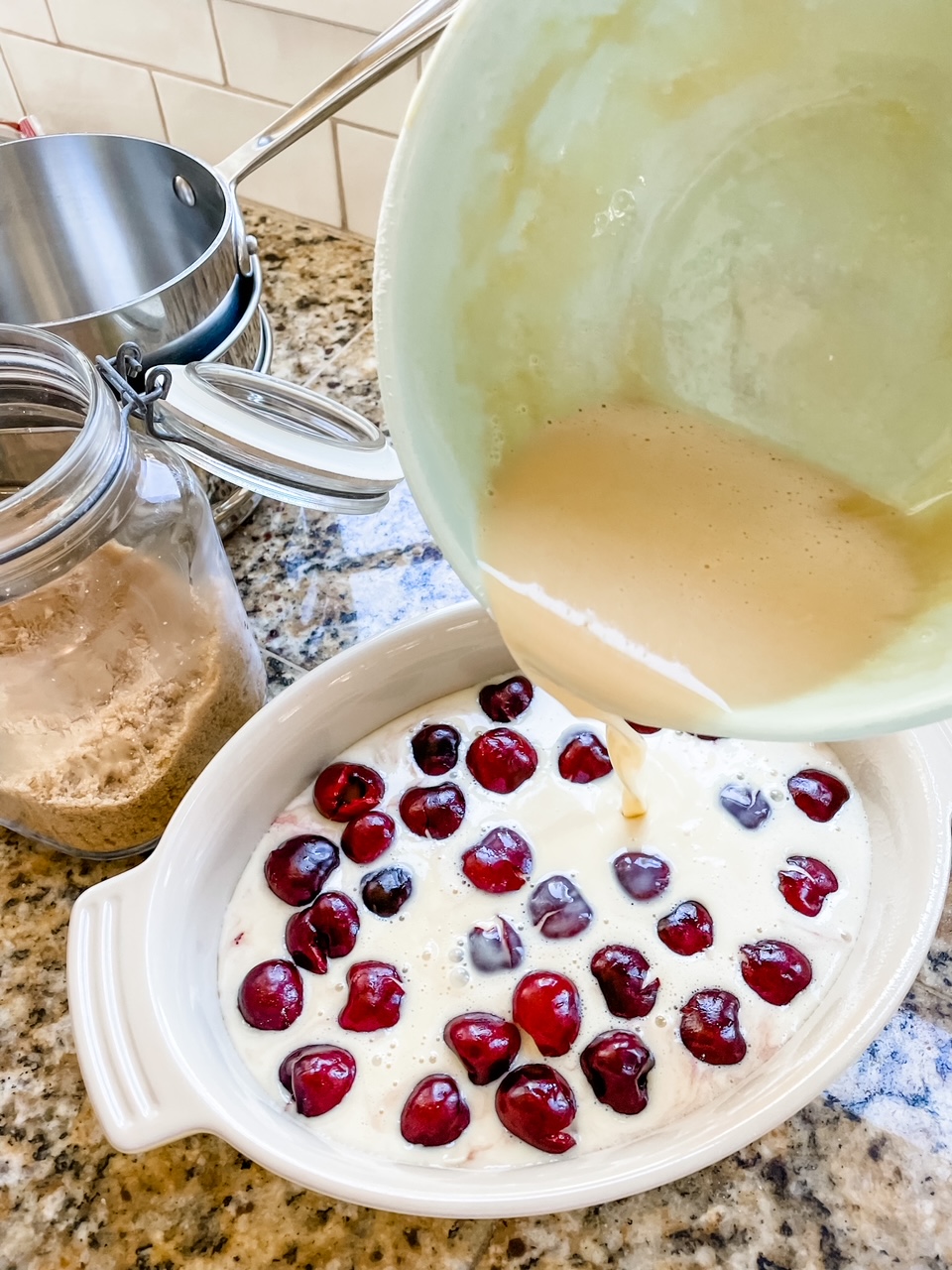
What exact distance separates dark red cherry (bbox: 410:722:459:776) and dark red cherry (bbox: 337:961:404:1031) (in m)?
0.15

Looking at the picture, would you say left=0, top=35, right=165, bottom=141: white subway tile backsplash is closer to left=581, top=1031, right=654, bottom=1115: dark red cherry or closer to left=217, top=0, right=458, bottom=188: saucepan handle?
left=217, top=0, right=458, bottom=188: saucepan handle

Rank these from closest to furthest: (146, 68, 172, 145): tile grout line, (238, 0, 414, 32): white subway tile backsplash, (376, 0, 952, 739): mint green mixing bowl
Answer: (376, 0, 952, 739): mint green mixing bowl → (238, 0, 414, 32): white subway tile backsplash → (146, 68, 172, 145): tile grout line

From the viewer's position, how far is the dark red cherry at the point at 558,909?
2.08 feet

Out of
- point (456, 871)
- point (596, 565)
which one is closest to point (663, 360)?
point (596, 565)

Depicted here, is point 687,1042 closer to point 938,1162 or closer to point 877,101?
point 938,1162

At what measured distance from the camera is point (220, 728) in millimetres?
697

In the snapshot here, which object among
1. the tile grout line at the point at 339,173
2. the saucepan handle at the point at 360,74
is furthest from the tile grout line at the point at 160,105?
the saucepan handle at the point at 360,74

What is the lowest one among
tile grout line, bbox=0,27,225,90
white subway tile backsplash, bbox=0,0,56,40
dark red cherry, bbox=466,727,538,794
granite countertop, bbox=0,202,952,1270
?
granite countertop, bbox=0,202,952,1270

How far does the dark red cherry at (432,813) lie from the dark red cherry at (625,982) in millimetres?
133

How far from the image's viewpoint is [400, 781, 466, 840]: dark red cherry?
68 centimetres

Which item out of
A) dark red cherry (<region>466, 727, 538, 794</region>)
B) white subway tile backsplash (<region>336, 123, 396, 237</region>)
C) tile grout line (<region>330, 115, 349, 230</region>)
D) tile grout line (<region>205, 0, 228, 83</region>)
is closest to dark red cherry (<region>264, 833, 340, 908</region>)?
dark red cherry (<region>466, 727, 538, 794</region>)

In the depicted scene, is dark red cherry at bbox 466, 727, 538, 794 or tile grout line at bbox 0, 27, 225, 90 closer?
dark red cherry at bbox 466, 727, 538, 794

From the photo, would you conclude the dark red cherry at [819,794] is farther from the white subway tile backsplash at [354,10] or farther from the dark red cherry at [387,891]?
the white subway tile backsplash at [354,10]

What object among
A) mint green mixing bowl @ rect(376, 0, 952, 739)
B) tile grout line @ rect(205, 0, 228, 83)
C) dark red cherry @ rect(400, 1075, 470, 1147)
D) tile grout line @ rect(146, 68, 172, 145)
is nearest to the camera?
mint green mixing bowl @ rect(376, 0, 952, 739)
